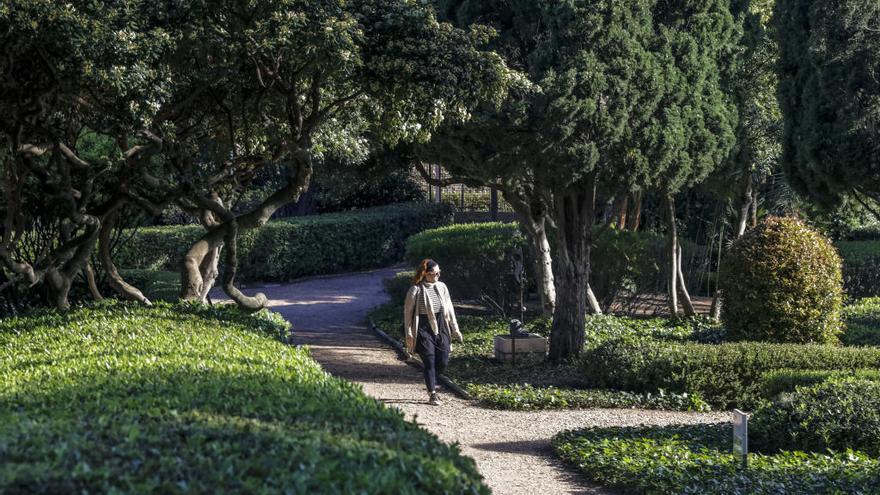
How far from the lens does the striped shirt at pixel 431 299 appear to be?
11.2 meters

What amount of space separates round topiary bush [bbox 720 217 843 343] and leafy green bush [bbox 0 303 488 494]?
732 cm

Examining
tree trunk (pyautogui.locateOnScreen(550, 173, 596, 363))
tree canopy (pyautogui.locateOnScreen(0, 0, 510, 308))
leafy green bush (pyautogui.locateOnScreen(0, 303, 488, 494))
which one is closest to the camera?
leafy green bush (pyautogui.locateOnScreen(0, 303, 488, 494))

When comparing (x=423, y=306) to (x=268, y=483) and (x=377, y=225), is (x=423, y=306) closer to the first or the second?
(x=268, y=483)

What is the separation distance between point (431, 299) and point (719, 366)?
313 centimetres

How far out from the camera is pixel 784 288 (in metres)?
13.3

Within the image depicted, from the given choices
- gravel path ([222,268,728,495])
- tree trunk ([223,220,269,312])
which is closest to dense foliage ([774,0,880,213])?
gravel path ([222,268,728,495])

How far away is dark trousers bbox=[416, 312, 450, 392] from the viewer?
1118 cm

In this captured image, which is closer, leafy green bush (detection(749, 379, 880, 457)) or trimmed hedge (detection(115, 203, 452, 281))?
leafy green bush (detection(749, 379, 880, 457))

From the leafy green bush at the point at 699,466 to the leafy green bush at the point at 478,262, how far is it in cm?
901

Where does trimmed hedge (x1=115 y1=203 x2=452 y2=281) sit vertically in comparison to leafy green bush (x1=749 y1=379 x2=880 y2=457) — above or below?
above

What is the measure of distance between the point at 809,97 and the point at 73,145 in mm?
8553

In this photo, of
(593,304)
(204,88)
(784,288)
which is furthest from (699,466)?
(593,304)

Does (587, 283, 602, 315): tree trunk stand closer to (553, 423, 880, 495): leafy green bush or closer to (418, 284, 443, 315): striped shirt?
(418, 284, 443, 315): striped shirt

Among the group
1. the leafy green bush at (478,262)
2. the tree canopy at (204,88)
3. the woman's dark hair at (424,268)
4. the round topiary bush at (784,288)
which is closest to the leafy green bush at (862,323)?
the round topiary bush at (784,288)
